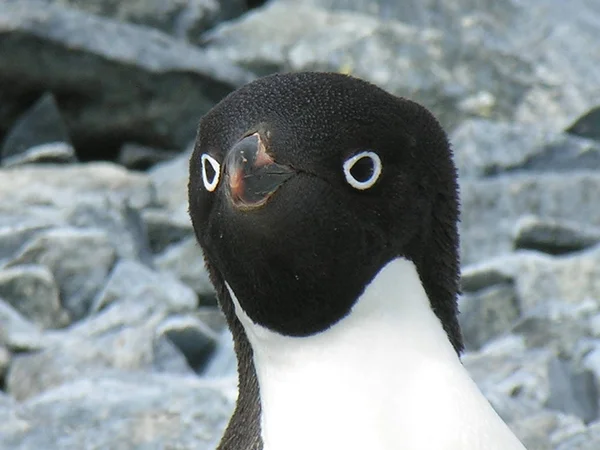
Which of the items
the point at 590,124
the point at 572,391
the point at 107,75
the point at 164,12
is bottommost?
the point at 164,12

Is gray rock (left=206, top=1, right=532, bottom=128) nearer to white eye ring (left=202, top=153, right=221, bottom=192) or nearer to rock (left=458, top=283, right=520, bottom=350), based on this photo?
rock (left=458, top=283, right=520, bottom=350)

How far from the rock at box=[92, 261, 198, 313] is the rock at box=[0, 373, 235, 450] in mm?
1724

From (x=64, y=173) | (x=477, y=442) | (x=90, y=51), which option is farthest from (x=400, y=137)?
(x=90, y=51)

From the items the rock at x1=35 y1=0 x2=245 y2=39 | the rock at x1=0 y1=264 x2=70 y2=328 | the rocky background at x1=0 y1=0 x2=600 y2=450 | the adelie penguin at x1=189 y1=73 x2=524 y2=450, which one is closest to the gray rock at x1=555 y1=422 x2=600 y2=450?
the rocky background at x1=0 y1=0 x2=600 y2=450

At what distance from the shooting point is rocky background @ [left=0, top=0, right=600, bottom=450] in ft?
16.2

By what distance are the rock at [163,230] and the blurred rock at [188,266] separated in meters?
0.23

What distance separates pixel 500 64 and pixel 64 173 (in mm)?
4128

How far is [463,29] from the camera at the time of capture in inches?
481

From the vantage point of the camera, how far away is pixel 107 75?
957 cm

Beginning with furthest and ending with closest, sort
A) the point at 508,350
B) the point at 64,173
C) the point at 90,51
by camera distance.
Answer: the point at 90,51
the point at 64,173
the point at 508,350

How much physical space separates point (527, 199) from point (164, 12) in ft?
12.5

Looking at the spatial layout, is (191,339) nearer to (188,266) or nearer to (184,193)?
(188,266)

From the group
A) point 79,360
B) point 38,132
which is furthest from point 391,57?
point 79,360

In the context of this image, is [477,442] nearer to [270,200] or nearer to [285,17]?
[270,200]
